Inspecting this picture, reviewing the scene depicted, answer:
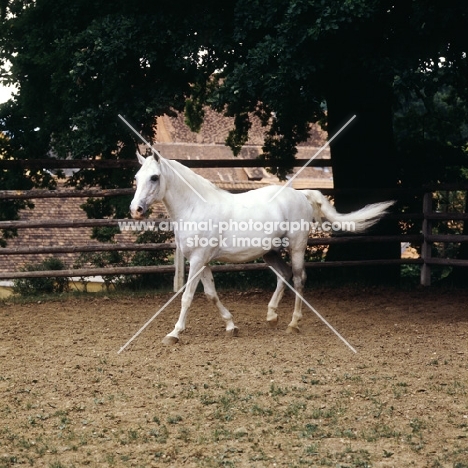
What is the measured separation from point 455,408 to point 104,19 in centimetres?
785

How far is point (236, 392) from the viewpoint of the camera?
24.5 feet

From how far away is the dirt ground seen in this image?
237 inches

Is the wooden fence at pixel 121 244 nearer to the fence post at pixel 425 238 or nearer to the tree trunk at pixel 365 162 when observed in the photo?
the fence post at pixel 425 238

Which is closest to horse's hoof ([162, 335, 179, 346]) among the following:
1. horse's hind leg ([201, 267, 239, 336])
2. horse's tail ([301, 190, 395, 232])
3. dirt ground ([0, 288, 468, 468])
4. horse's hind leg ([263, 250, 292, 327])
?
dirt ground ([0, 288, 468, 468])

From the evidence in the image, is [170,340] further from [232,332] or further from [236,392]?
[236,392]

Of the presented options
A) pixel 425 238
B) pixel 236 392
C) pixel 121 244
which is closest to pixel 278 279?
pixel 236 392

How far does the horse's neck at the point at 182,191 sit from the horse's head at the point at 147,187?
178mm

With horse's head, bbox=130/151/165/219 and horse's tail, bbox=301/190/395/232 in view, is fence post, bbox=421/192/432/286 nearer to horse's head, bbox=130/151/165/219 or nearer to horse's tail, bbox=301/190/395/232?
horse's tail, bbox=301/190/395/232

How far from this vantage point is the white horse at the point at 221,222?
31.4ft

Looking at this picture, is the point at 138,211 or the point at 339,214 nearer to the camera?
the point at 138,211

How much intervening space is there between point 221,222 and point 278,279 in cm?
118

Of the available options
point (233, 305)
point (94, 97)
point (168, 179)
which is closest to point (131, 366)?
point (168, 179)

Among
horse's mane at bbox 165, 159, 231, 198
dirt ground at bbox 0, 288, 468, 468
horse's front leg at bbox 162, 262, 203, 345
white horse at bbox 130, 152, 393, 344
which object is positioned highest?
horse's mane at bbox 165, 159, 231, 198

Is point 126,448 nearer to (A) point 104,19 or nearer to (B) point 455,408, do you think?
(B) point 455,408
